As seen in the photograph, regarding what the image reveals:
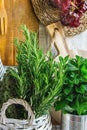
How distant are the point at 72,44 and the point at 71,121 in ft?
0.95

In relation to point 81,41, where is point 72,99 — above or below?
below

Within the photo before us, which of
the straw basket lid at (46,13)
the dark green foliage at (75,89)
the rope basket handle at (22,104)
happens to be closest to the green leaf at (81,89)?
the dark green foliage at (75,89)

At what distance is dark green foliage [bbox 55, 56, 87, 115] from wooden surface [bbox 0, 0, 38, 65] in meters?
0.24

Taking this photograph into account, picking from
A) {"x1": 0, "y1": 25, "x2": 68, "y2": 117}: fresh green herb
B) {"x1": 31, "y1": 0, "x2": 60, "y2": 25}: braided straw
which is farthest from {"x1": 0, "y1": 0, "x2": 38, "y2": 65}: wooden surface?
{"x1": 0, "y1": 25, "x2": 68, "y2": 117}: fresh green herb

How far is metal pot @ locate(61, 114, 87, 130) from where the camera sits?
2.18ft


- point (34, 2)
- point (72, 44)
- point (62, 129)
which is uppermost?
point (34, 2)

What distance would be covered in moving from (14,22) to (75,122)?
34 cm

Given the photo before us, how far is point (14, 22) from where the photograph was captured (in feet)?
2.71

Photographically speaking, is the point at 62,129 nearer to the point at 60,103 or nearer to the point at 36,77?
the point at 60,103

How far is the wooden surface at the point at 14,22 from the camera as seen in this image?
2.67ft

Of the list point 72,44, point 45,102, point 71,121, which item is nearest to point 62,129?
point 71,121

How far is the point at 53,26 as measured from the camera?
0.83 m

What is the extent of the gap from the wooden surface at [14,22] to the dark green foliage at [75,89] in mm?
239

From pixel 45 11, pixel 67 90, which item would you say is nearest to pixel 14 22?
pixel 45 11
